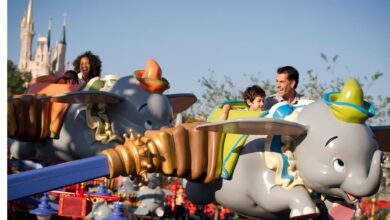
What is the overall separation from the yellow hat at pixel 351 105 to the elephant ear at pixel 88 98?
82.3 inches

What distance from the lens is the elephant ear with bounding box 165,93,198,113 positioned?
600cm

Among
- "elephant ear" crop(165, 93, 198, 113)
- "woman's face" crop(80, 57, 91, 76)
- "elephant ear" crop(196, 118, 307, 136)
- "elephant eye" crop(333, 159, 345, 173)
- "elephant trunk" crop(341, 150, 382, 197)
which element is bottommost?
"elephant trunk" crop(341, 150, 382, 197)

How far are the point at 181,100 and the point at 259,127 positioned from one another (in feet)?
8.30

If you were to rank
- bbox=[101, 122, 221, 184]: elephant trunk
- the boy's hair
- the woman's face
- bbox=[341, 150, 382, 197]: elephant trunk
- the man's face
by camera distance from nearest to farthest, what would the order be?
A: bbox=[341, 150, 382, 197]: elephant trunk → bbox=[101, 122, 221, 184]: elephant trunk → the man's face → the boy's hair → the woman's face

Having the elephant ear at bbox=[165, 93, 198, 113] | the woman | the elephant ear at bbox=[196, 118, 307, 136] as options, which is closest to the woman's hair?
the woman

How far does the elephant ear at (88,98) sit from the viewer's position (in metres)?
4.94

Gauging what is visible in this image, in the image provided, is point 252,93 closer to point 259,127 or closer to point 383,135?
point 383,135

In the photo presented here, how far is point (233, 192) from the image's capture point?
3.97 metres

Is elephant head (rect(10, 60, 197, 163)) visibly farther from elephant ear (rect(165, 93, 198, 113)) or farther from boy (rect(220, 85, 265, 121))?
boy (rect(220, 85, 265, 121))

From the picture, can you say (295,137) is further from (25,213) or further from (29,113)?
(25,213)

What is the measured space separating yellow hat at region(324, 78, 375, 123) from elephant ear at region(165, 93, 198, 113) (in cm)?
256

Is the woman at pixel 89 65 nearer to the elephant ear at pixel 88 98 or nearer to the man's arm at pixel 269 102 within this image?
the elephant ear at pixel 88 98
